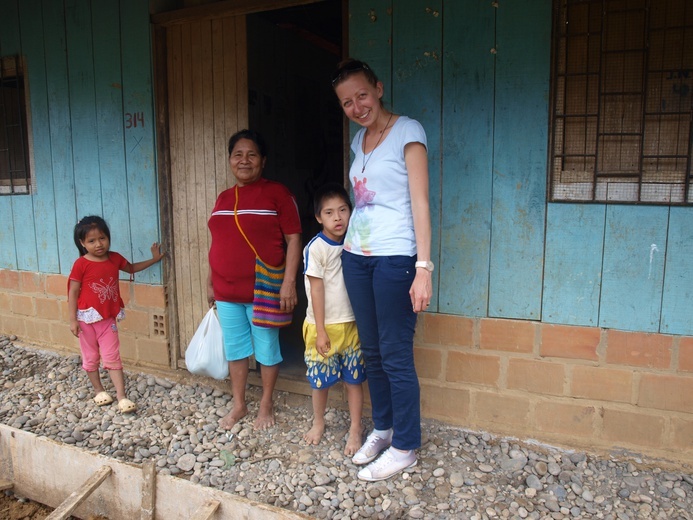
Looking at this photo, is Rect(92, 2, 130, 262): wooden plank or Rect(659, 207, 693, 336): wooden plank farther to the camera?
Rect(92, 2, 130, 262): wooden plank

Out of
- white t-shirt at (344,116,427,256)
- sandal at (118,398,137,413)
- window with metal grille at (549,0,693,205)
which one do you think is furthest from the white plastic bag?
window with metal grille at (549,0,693,205)

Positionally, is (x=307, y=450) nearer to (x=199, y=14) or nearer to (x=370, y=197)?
(x=370, y=197)

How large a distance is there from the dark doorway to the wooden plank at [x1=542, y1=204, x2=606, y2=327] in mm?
1746

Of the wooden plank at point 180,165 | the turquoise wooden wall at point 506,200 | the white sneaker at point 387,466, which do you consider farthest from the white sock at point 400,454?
the wooden plank at point 180,165

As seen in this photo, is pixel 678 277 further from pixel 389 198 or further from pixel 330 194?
pixel 330 194

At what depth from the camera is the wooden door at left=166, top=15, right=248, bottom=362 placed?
335cm

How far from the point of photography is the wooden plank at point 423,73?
269 centimetres

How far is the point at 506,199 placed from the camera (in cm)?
265

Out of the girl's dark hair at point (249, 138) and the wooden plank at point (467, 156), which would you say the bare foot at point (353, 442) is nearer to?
the wooden plank at point (467, 156)

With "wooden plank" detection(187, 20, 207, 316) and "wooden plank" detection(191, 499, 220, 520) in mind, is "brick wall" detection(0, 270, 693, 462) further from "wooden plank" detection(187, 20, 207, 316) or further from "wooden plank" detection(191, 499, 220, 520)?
"wooden plank" detection(187, 20, 207, 316)

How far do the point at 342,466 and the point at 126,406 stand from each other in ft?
4.89

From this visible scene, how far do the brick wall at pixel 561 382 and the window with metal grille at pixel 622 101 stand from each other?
718 millimetres

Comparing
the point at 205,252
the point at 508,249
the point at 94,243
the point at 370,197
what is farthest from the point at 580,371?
the point at 94,243

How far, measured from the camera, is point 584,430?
2.64 m
